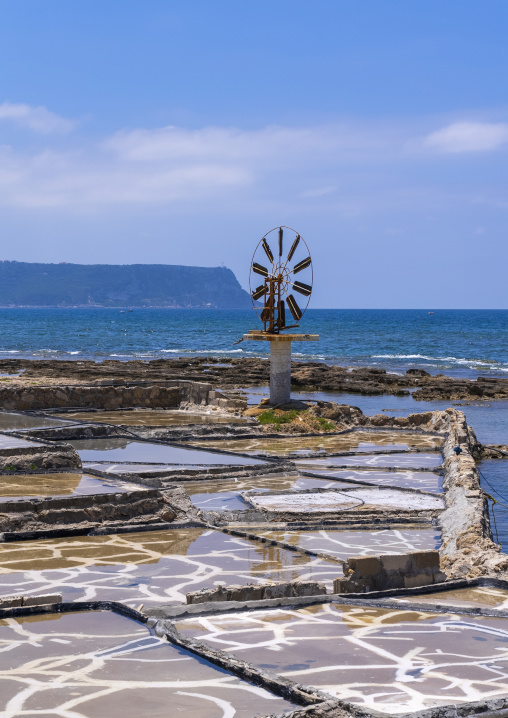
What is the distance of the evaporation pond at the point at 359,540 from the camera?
1141 cm

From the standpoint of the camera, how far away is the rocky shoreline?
4341 centimetres

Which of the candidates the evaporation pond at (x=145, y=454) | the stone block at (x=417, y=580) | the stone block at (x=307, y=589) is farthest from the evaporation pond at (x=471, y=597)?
the evaporation pond at (x=145, y=454)

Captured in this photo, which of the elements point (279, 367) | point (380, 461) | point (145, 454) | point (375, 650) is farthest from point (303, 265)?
point (375, 650)

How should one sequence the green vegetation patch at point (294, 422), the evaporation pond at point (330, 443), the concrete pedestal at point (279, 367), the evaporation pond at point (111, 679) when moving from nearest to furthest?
the evaporation pond at point (111, 679) → the evaporation pond at point (330, 443) → the green vegetation patch at point (294, 422) → the concrete pedestal at point (279, 367)

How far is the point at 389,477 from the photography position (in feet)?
54.7

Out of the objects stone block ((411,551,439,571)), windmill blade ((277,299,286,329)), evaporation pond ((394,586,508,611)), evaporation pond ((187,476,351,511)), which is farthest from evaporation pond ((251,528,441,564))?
windmill blade ((277,299,286,329))

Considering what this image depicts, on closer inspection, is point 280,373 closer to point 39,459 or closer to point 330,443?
point 330,443

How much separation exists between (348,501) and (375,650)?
7988 mm

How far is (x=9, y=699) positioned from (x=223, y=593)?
2.82 m

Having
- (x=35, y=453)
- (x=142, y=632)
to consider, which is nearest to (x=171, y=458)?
(x=35, y=453)

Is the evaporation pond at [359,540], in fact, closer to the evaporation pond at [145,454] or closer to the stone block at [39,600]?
the stone block at [39,600]

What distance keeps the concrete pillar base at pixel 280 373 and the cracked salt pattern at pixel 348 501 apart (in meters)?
9.77

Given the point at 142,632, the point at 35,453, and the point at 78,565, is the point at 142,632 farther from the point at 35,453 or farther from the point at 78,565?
the point at 35,453

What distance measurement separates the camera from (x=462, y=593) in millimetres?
8297
